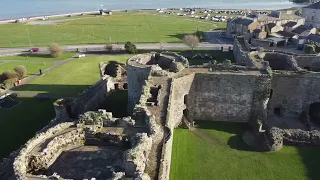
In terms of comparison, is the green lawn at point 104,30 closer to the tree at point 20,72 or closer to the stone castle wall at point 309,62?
the tree at point 20,72

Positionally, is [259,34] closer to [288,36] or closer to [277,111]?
[288,36]

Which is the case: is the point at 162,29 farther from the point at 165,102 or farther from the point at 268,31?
the point at 165,102

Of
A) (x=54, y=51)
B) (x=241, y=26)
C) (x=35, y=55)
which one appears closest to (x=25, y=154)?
(x=54, y=51)

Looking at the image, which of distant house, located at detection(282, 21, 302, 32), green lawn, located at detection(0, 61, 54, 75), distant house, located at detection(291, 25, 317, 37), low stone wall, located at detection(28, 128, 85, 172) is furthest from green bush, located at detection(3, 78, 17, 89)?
distant house, located at detection(282, 21, 302, 32)

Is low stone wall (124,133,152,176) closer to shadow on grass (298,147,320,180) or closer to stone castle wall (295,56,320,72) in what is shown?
shadow on grass (298,147,320,180)

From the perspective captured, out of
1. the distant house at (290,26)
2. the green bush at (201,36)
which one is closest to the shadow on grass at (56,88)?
the green bush at (201,36)

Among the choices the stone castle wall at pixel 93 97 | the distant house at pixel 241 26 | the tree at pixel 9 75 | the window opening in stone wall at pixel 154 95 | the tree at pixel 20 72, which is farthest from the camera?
the distant house at pixel 241 26

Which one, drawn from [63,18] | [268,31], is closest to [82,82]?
[268,31]
